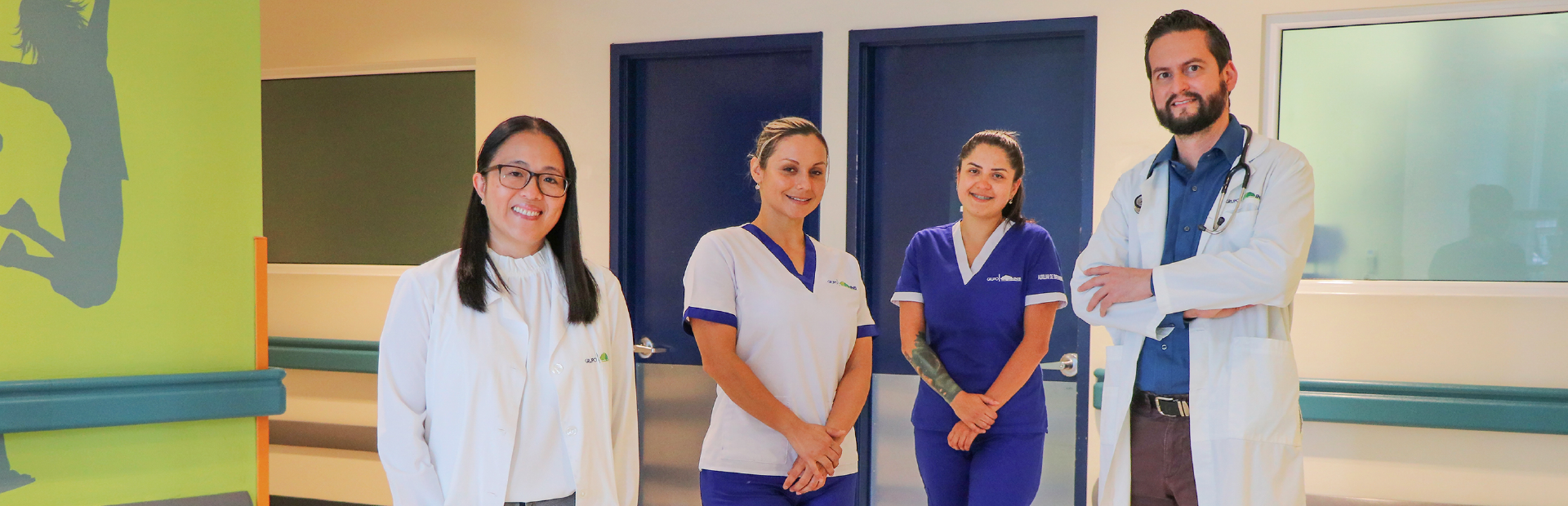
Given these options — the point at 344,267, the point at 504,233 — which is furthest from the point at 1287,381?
the point at 344,267

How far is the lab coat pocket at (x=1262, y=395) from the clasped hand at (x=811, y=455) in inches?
31.0

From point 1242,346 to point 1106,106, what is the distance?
5.70ft

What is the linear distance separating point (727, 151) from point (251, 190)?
6.08 ft

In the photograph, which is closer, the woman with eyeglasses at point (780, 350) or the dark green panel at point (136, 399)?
the woman with eyeglasses at point (780, 350)

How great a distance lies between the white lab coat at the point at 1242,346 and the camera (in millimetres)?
1984

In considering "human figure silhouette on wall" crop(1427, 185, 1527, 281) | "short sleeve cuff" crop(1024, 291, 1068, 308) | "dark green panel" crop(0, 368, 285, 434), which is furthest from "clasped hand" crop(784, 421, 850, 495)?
"human figure silhouette on wall" crop(1427, 185, 1527, 281)

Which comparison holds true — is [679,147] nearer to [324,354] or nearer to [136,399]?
[324,354]

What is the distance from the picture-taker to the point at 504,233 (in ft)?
5.99

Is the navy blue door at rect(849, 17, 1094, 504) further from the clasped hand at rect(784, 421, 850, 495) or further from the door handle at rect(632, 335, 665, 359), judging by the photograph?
the clasped hand at rect(784, 421, 850, 495)

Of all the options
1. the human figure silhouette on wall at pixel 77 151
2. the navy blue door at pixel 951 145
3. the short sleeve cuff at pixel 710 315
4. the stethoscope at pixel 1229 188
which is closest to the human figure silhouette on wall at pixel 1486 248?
the navy blue door at pixel 951 145

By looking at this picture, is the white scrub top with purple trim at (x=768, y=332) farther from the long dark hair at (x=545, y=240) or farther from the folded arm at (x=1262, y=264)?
the folded arm at (x=1262, y=264)

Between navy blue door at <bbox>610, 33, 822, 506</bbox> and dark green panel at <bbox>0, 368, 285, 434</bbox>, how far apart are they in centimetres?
168

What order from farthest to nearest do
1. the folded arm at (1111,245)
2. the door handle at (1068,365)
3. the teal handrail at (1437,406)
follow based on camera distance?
the door handle at (1068,365)
the teal handrail at (1437,406)
the folded arm at (1111,245)

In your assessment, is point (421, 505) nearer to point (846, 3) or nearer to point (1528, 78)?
point (846, 3)
